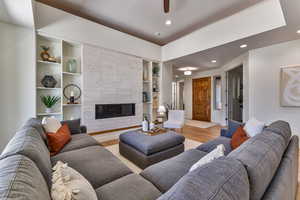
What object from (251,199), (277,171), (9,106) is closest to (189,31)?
(277,171)

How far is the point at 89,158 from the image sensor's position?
1627 mm

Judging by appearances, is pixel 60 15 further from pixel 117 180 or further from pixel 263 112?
pixel 263 112

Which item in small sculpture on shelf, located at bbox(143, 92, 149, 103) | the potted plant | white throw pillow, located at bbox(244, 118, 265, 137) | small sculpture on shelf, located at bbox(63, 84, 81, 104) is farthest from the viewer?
small sculpture on shelf, located at bbox(143, 92, 149, 103)

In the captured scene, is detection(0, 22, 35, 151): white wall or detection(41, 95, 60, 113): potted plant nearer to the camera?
detection(0, 22, 35, 151): white wall

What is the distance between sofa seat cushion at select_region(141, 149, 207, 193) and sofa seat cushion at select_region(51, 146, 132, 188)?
10.1 inches

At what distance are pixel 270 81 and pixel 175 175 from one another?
375 centimetres

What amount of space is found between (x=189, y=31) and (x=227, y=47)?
124cm

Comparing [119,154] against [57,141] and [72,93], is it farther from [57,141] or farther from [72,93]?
[72,93]

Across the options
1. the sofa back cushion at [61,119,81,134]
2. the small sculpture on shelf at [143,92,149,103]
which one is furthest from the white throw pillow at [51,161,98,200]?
the small sculpture on shelf at [143,92,149,103]

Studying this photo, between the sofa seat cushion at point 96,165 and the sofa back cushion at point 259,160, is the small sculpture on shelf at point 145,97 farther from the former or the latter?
the sofa back cushion at point 259,160

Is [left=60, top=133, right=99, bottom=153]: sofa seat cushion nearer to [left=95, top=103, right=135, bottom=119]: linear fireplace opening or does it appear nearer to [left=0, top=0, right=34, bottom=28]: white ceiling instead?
[left=95, top=103, right=135, bottom=119]: linear fireplace opening

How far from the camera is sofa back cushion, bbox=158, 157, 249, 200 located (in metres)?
0.55

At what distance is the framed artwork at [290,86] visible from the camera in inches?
123

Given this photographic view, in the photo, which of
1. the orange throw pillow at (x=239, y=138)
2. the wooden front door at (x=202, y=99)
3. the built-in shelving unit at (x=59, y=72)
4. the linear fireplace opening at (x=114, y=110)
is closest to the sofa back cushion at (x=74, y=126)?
the built-in shelving unit at (x=59, y=72)
